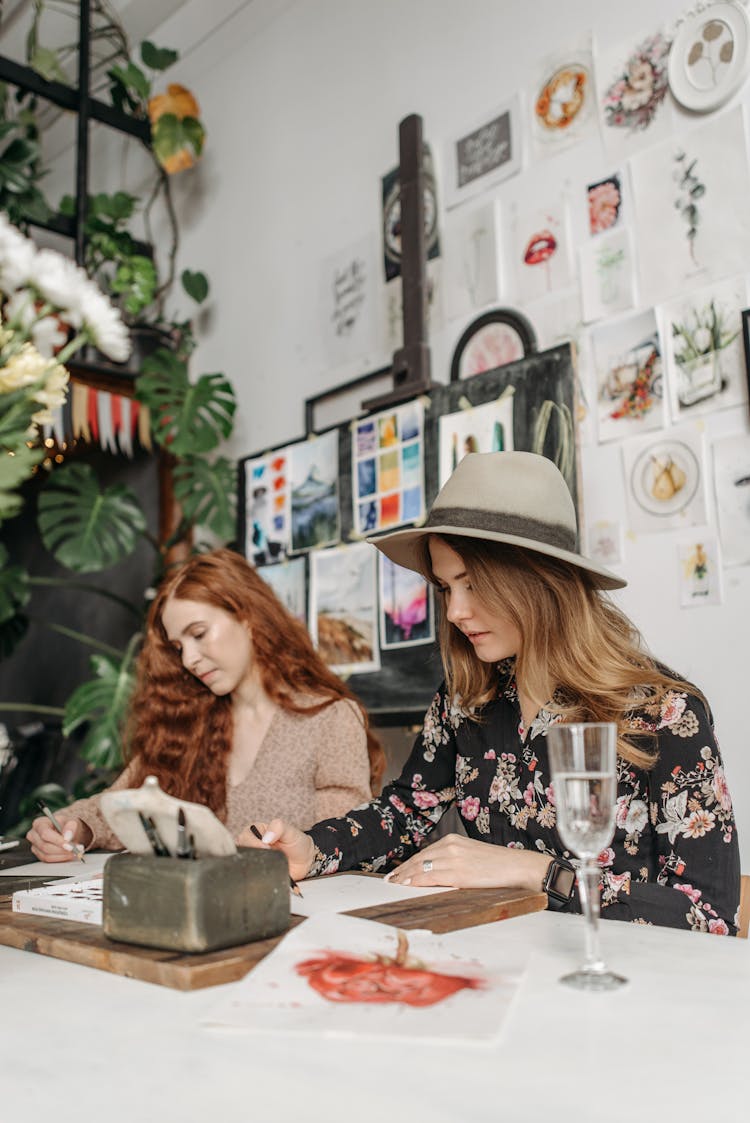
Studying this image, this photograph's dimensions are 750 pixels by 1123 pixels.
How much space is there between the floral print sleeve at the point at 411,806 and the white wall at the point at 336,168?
2.28ft

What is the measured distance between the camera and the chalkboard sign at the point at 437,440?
2.28m

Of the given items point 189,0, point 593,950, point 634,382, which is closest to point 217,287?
point 189,0

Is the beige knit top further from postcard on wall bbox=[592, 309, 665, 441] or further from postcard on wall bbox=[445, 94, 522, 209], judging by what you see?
postcard on wall bbox=[445, 94, 522, 209]

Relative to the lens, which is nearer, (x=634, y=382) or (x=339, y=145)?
(x=634, y=382)

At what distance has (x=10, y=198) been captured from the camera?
3.68 m

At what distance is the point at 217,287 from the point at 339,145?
31.6 inches

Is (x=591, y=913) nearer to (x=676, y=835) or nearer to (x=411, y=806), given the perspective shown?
(x=676, y=835)

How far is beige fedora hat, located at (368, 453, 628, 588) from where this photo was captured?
162cm

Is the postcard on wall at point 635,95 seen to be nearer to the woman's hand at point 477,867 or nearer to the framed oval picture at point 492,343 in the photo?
the framed oval picture at point 492,343

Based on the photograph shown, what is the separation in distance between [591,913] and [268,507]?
2.33 meters

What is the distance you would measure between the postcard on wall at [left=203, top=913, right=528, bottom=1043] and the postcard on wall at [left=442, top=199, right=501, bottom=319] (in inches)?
84.2

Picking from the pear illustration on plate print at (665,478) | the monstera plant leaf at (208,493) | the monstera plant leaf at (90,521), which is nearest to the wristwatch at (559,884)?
the pear illustration on plate print at (665,478)

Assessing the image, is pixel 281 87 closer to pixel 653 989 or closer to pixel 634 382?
pixel 634 382

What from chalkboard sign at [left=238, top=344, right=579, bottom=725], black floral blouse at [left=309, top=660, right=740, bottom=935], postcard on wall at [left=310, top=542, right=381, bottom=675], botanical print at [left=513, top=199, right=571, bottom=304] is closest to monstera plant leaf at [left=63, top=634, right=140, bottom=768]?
postcard on wall at [left=310, top=542, right=381, bottom=675]
